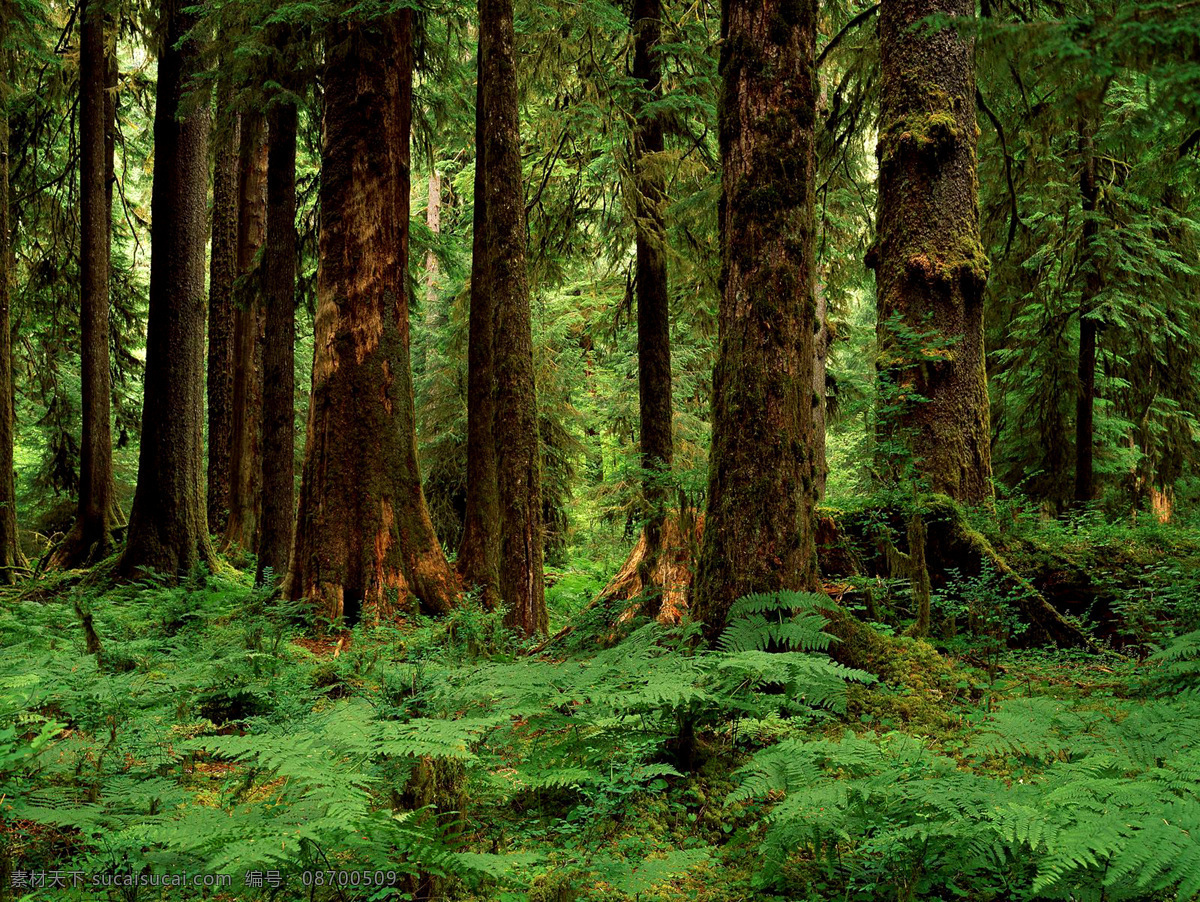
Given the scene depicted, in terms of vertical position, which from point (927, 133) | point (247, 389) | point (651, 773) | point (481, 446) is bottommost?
point (651, 773)

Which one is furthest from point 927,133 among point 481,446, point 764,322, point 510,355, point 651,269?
point 481,446

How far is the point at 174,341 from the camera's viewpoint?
10273mm

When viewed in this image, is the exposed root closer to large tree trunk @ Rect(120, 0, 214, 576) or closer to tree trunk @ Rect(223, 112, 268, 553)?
large tree trunk @ Rect(120, 0, 214, 576)

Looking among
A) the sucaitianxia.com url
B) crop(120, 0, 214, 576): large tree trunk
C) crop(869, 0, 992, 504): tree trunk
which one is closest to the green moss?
crop(869, 0, 992, 504): tree trunk

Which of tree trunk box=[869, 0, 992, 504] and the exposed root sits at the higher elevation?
tree trunk box=[869, 0, 992, 504]

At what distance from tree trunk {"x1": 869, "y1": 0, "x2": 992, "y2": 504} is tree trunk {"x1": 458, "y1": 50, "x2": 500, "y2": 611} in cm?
370

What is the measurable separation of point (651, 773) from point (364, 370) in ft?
18.6

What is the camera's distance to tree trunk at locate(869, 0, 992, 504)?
6562mm

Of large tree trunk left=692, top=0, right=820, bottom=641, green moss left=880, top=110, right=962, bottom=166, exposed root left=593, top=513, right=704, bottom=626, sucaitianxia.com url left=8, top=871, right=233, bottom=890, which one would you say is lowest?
sucaitianxia.com url left=8, top=871, right=233, bottom=890

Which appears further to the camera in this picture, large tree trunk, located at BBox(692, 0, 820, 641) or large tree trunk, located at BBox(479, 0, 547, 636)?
large tree trunk, located at BBox(479, 0, 547, 636)

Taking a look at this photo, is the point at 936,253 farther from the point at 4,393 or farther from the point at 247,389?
the point at 247,389

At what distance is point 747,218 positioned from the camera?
474 centimetres

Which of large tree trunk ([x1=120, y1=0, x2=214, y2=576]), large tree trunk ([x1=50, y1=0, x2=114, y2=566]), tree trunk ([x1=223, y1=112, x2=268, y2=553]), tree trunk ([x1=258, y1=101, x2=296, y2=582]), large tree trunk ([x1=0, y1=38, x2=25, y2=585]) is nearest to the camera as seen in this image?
tree trunk ([x1=258, y1=101, x2=296, y2=582])

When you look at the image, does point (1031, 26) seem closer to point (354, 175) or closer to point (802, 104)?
point (802, 104)
